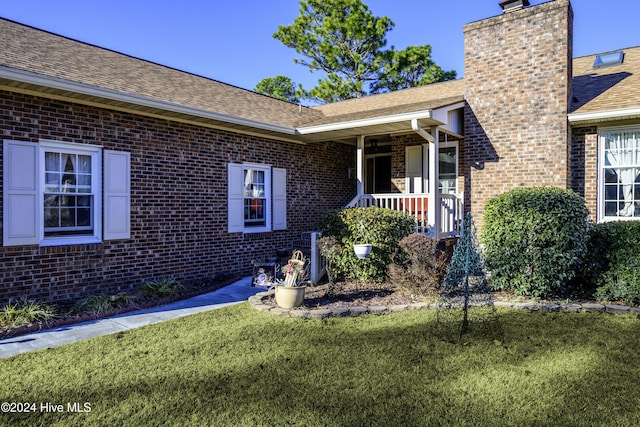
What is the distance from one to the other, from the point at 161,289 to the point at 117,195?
1.75m

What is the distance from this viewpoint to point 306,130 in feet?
31.7

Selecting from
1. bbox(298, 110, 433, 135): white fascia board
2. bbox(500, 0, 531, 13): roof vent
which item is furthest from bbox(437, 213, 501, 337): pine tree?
bbox(500, 0, 531, 13): roof vent

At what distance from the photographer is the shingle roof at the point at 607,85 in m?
8.01

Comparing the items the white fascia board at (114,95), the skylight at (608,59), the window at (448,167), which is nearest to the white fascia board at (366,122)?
the white fascia board at (114,95)

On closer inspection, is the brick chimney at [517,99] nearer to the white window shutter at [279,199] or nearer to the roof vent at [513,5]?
the roof vent at [513,5]

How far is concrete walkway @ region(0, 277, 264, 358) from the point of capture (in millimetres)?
4773

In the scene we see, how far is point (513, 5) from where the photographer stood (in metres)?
9.16

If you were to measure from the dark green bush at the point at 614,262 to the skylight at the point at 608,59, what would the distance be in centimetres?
621

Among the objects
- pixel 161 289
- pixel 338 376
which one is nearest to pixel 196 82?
pixel 161 289

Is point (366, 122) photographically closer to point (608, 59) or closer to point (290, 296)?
point (290, 296)

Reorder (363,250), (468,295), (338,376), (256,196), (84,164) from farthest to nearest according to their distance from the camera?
1. (256,196)
2. (363,250)
3. (84,164)
4. (468,295)
5. (338,376)

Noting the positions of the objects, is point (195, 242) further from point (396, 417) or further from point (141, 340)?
point (396, 417)

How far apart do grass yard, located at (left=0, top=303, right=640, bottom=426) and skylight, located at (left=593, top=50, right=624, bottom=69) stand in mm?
8000

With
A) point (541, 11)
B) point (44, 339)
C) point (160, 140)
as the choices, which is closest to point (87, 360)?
point (44, 339)
